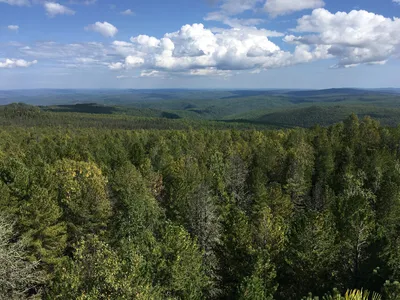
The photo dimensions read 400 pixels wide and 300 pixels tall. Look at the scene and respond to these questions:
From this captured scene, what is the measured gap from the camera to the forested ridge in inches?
745

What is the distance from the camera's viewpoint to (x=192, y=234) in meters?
34.9

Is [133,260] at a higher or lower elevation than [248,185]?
higher

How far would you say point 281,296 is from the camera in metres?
26.7

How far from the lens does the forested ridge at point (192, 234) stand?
18922 millimetres

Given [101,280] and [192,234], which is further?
[192,234]

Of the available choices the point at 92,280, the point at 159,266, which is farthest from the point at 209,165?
the point at 92,280

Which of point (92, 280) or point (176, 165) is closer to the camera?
point (92, 280)

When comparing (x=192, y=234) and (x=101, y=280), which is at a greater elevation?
(x=101, y=280)

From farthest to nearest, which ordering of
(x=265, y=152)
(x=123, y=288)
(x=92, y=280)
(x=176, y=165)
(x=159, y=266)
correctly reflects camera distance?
(x=265, y=152) < (x=176, y=165) < (x=159, y=266) < (x=92, y=280) < (x=123, y=288)

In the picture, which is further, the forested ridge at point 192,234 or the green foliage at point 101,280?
the forested ridge at point 192,234

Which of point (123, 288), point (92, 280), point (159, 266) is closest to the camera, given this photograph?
point (123, 288)

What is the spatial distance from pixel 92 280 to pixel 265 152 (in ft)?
162

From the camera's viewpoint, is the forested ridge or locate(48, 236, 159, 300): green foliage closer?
locate(48, 236, 159, 300): green foliage

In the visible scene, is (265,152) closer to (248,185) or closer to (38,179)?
(248,185)
